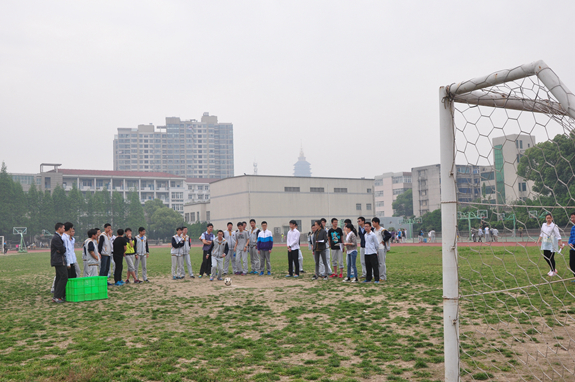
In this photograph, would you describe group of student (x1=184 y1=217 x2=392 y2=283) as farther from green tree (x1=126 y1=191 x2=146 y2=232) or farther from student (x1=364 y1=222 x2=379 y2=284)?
green tree (x1=126 y1=191 x2=146 y2=232)

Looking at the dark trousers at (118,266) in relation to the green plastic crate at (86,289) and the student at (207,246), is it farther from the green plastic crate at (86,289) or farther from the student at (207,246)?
the student at (207,246)

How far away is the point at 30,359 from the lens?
5.54 m

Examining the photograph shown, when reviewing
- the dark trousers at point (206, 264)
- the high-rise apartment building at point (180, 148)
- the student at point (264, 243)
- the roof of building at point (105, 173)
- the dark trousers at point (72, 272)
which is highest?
the high-rise apartment building at point (180, 148)

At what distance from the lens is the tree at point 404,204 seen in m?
102

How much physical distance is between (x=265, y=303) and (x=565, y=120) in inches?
263

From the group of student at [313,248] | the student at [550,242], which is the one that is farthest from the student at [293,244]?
the student at [550,242]

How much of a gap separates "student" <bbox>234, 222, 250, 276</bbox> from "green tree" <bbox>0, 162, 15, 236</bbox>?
209 ft

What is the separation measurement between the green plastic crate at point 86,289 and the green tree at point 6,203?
66.2 meters

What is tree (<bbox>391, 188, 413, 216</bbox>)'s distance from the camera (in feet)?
334

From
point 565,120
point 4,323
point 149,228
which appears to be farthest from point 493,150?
point 149,228

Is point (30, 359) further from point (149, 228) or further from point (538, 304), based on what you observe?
point (149, 228)

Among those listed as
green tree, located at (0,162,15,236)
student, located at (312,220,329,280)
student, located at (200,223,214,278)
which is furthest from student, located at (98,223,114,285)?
green tree, located at (0,162,15,236)

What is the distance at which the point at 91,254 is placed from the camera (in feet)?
39.0

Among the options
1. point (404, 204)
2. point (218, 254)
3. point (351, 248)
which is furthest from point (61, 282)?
point (404, 204)
